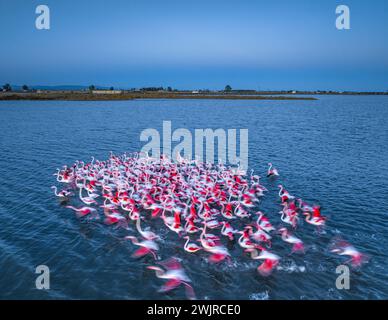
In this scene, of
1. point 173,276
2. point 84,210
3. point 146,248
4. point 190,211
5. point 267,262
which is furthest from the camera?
point 84,210

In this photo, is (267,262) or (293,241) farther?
(293,241)

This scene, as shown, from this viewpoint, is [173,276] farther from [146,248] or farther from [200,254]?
[146,248]

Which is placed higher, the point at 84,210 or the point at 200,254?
the point at 84,210

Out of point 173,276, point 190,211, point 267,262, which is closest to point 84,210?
point 190,211

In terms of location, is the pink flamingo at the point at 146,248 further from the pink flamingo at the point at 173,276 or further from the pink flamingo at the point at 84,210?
the pink flamingo at the point at 84,210

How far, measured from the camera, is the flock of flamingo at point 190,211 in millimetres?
12453

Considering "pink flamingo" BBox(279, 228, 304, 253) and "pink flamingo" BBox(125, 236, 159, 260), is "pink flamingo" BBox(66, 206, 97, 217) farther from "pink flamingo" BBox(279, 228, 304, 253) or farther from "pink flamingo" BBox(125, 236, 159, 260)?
"pink flamingo" BBox(279, 228, 304, 253)

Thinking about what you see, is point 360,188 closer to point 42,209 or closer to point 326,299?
point 326,299

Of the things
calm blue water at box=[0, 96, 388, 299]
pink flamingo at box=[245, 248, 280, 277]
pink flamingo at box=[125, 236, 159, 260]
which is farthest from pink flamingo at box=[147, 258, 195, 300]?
pink flamingo at box=[245, 248, 280, 277]

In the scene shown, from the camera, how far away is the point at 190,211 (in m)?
15.9

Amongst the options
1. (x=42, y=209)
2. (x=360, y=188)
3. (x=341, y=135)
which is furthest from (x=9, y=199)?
(x=341, y=135)

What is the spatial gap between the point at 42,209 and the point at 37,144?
2008cm

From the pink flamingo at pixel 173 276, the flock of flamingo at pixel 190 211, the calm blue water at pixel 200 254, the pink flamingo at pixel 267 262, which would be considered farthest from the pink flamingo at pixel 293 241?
the pink flamingo at pixel 173 276
